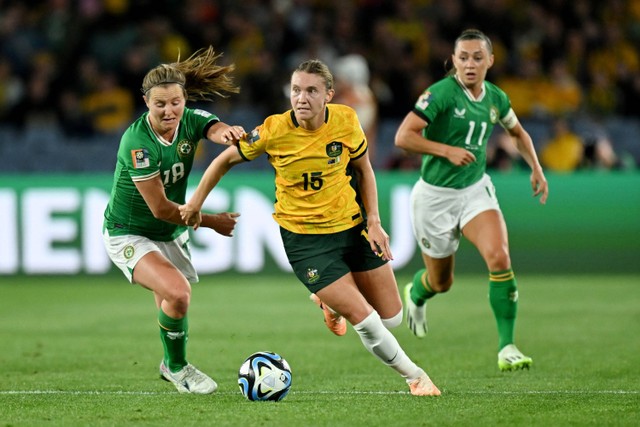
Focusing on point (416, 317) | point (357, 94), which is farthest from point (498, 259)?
point (357, 94)

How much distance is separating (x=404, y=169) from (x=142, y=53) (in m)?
4.42

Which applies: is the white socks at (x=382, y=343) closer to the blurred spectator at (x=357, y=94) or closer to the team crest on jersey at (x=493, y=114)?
the team crest on jersey at (x=493, y=114)

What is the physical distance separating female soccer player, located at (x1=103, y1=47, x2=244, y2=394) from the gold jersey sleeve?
0.88 feet

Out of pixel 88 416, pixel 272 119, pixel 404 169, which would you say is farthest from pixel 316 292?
pixel 404 169

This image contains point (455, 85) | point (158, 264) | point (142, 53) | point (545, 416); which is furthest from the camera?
point (142, 53)

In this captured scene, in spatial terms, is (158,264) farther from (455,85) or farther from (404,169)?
(404,169)

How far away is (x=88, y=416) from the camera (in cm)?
626

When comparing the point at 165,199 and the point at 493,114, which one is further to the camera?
the point at 493,114

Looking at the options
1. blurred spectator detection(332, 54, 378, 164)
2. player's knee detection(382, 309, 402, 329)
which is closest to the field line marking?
player's knee detection(382, 309, 402, 329)

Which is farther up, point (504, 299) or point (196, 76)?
point (196, 76)

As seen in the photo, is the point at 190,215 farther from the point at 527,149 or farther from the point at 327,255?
the point at 527,149

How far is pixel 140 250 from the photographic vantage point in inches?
293

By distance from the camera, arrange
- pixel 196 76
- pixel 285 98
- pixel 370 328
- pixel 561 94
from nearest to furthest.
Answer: pixel 370 328, pixel 196 76, pixel 285 98, pixel 561 94

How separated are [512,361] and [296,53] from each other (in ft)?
32.4
